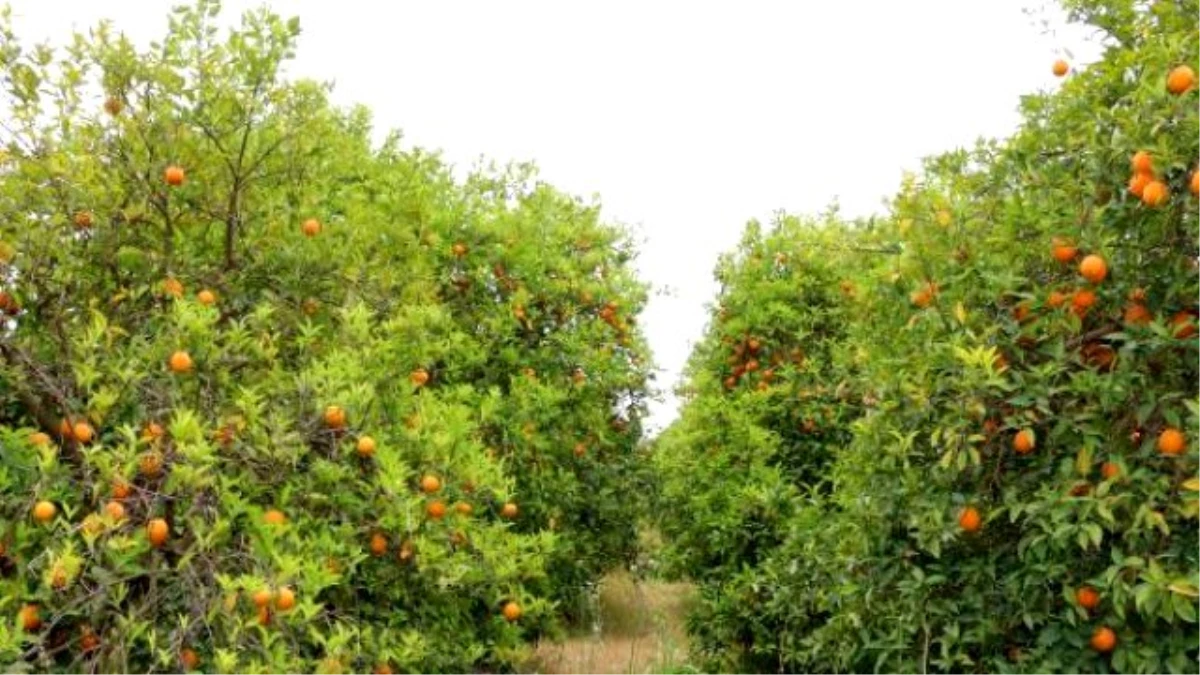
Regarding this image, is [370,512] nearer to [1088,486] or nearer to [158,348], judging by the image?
[158,348]

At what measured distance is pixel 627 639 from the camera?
11.9m

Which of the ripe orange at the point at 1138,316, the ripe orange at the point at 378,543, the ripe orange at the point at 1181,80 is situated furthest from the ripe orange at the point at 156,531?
the ripe orange at the point at 1181,80

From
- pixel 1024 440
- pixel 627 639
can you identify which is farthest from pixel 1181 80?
pixel 627 639

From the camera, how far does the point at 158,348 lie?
3816 millimetres

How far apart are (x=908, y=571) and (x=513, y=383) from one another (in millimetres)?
3850

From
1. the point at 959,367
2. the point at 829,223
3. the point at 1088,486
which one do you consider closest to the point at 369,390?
the point at 959,367

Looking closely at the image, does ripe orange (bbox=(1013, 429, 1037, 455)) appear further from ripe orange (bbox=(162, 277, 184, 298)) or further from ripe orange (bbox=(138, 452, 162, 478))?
ripe orange (bbox=(162, 277, 184, 298))

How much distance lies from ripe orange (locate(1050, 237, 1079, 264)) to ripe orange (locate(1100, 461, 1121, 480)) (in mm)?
750

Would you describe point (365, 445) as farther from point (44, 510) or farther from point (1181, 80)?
point (1181, 80)

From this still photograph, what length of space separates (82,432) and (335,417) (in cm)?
82

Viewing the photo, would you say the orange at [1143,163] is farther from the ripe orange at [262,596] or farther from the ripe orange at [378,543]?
the ripe orange at [262,596]

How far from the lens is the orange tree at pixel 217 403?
338cm

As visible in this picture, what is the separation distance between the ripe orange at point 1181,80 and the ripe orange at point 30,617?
12.9 feet

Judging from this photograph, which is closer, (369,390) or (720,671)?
(369,390)
